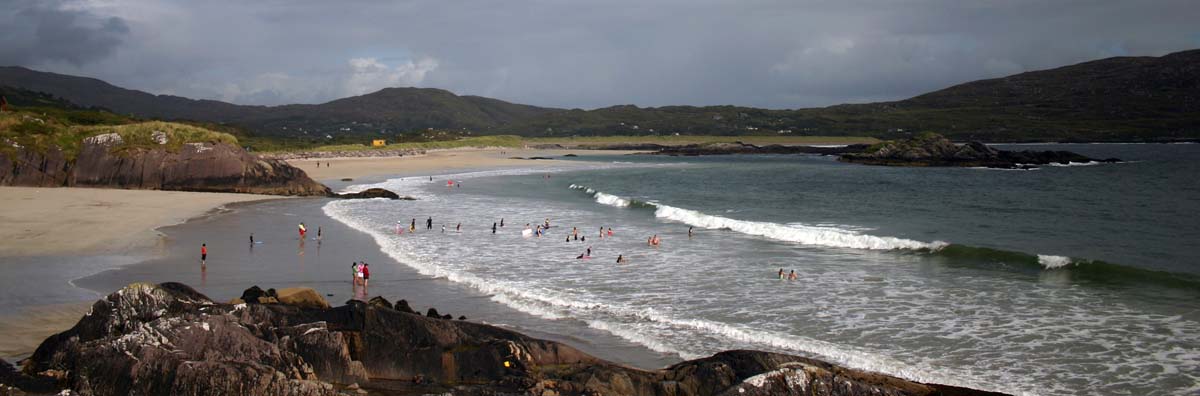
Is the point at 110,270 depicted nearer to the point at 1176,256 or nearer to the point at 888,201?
the point at 1176,256

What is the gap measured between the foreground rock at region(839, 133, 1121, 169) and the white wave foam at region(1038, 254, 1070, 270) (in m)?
57.3

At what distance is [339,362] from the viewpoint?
966cm

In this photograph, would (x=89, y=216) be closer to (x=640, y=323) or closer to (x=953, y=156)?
(x=640, y=323)

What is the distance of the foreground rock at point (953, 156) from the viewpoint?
262 ft

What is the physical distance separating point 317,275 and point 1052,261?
62.7 ft

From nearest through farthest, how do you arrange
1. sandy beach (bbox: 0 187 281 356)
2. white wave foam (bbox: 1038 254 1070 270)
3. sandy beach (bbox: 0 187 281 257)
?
sandy beach (bbox: 0 187 281 356), white wave foam (bbox: 1038 254 1070 270), sandy beach (bbox: 0 187 281 257)

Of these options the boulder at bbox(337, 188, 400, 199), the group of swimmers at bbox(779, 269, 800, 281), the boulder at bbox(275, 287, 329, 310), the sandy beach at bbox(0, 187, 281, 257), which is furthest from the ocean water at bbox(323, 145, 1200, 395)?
the sandy beach at bbox(0, 187, 281, 257)

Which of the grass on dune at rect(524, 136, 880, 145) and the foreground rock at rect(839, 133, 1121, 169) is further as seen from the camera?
the grass on dune at rect(524, 136, 880, 145)

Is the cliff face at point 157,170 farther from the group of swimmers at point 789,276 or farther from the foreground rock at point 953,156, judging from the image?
the foreground rock at point 953,156

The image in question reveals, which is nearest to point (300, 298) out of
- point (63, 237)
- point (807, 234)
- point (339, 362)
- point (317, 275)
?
point (339, 362)

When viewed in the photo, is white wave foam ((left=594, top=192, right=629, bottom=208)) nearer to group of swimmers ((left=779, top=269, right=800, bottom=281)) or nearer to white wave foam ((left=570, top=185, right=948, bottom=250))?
white wave foam ((left=570, top=185, right=948, bottom=250))

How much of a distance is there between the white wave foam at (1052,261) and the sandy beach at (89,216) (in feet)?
83.5

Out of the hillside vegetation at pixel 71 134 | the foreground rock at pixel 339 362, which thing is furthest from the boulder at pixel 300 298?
the hillside vegetation at pixel 71 134

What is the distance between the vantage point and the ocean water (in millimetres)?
13156
